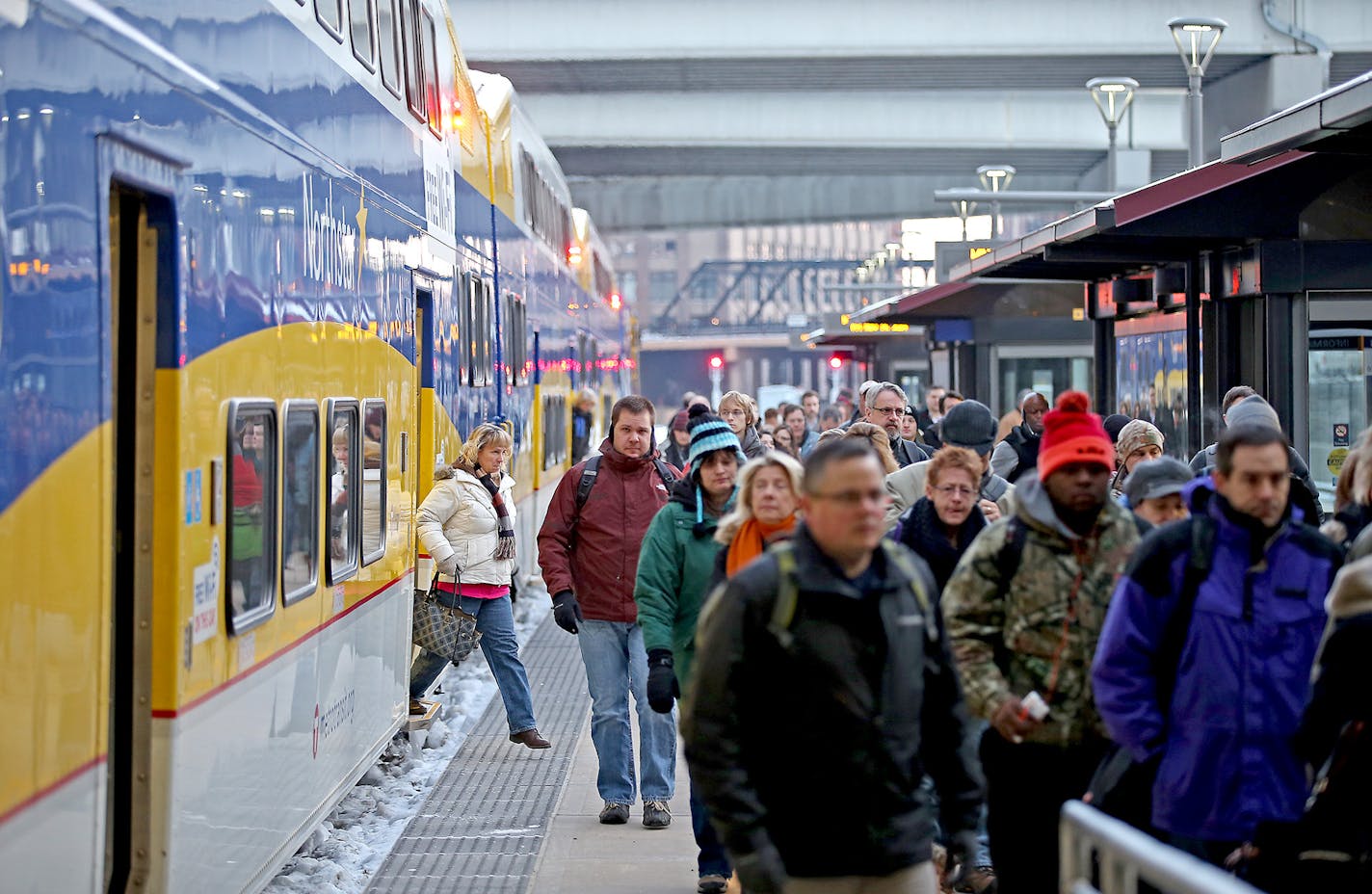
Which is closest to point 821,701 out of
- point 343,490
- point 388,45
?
point 343,490

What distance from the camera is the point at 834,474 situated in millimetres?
4141

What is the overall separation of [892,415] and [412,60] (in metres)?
3.33

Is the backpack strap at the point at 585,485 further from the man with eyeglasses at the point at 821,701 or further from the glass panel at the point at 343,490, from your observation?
the man with eyeglasses at the point at 821,701

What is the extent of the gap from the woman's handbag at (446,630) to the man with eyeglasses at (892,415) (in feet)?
8.28

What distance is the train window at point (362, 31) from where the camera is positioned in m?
8.03

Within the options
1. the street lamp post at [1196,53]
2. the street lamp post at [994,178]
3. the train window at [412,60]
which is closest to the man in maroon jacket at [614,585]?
the train window at [412,60]

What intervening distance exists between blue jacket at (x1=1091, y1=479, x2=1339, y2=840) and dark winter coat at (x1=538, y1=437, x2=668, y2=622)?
3798 millimetres

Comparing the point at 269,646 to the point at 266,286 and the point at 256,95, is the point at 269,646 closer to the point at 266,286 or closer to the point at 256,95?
the point at 266,286

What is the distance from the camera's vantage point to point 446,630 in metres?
10.1

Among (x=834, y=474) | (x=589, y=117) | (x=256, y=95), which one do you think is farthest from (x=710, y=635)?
(x=589, y=117)

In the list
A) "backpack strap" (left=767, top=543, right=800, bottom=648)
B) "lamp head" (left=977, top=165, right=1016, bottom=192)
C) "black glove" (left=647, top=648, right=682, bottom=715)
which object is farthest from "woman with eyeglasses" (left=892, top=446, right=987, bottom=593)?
"lamp head" (left=977, top=165, right=1016, bottom=192)

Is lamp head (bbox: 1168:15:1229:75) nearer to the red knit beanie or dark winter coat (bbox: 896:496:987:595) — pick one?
dark winter coat (bbox: 896:496:987:595)

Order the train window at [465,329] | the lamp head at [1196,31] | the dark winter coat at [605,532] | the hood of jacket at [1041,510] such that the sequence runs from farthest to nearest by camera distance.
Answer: the lamp head at [1196,31], the train window at [465,329], the dark winter coat at [605,532], the hood of jacket at [1041,510]

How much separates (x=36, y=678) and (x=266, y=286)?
227 centimetres
